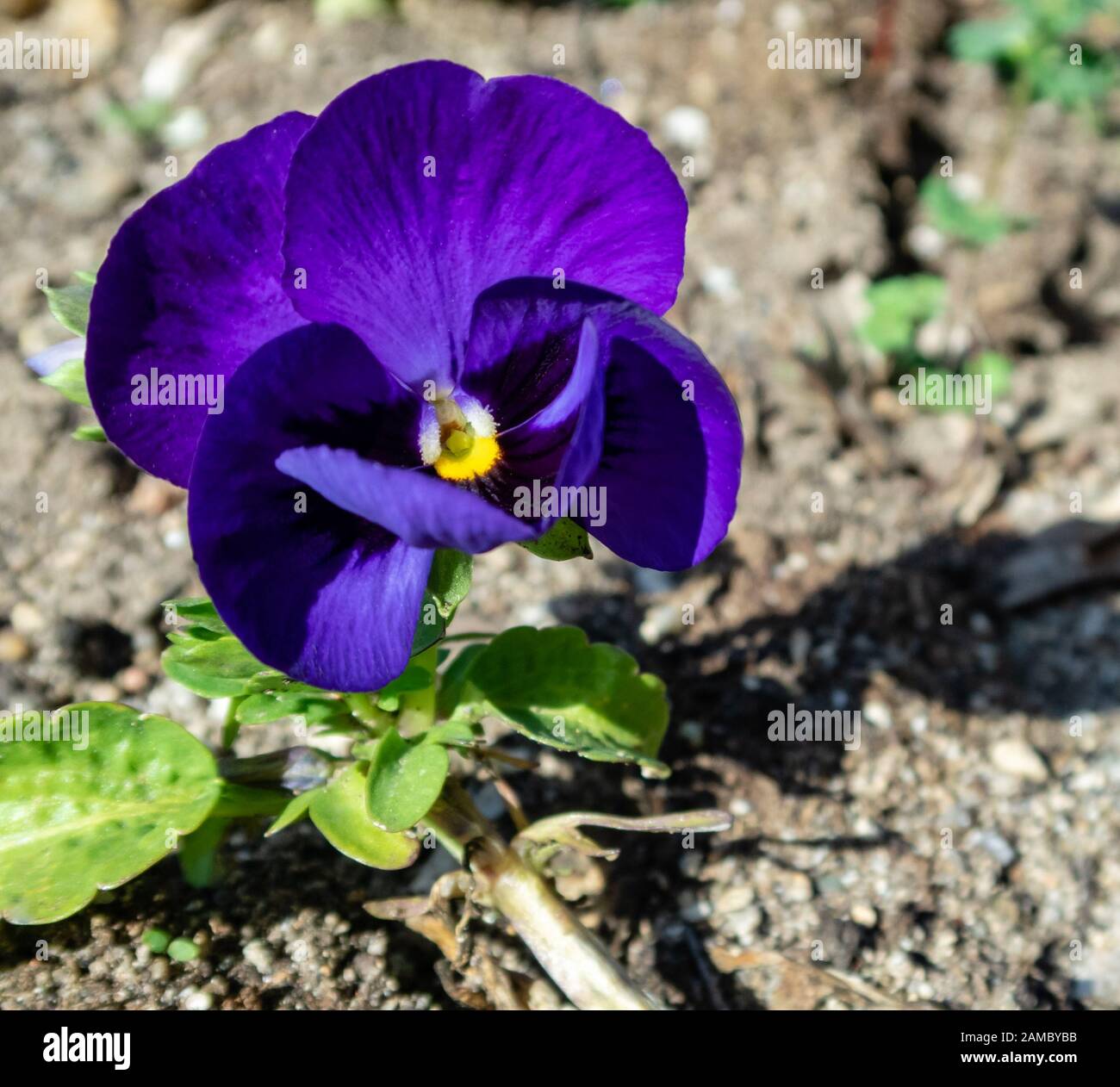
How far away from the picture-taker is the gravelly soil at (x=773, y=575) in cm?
208

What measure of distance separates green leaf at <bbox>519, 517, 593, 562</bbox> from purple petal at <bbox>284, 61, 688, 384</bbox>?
24cm

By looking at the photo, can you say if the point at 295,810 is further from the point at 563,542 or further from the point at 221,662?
the point at 563,542

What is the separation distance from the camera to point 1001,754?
2.44 metres

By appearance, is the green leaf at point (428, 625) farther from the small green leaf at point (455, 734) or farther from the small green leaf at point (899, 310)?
the small green leaf at point (899, 310)

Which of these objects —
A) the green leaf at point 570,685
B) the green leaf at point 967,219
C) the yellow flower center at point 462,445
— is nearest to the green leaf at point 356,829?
the green leaf at point 570,685

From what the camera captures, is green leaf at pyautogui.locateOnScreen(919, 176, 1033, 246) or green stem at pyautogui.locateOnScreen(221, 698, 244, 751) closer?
green stem at pyautogui.locateOnScreen(221, 698, 244, 751)

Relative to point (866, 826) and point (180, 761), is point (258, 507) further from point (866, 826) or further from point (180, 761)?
point (866, 826)

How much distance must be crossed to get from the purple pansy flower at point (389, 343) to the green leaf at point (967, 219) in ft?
6.71

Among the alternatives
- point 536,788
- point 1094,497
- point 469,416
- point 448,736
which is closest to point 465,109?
point 469,416

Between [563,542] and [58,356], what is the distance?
679 mm

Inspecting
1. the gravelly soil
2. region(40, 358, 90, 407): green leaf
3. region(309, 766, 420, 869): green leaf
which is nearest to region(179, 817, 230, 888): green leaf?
the gravelly soil

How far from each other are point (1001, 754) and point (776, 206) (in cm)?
158

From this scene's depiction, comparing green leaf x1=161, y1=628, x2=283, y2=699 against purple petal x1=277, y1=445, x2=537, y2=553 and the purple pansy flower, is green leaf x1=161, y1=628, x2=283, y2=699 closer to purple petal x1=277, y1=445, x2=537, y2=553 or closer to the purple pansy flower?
the purple pansy flower

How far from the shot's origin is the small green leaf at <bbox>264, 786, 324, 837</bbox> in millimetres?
1668
